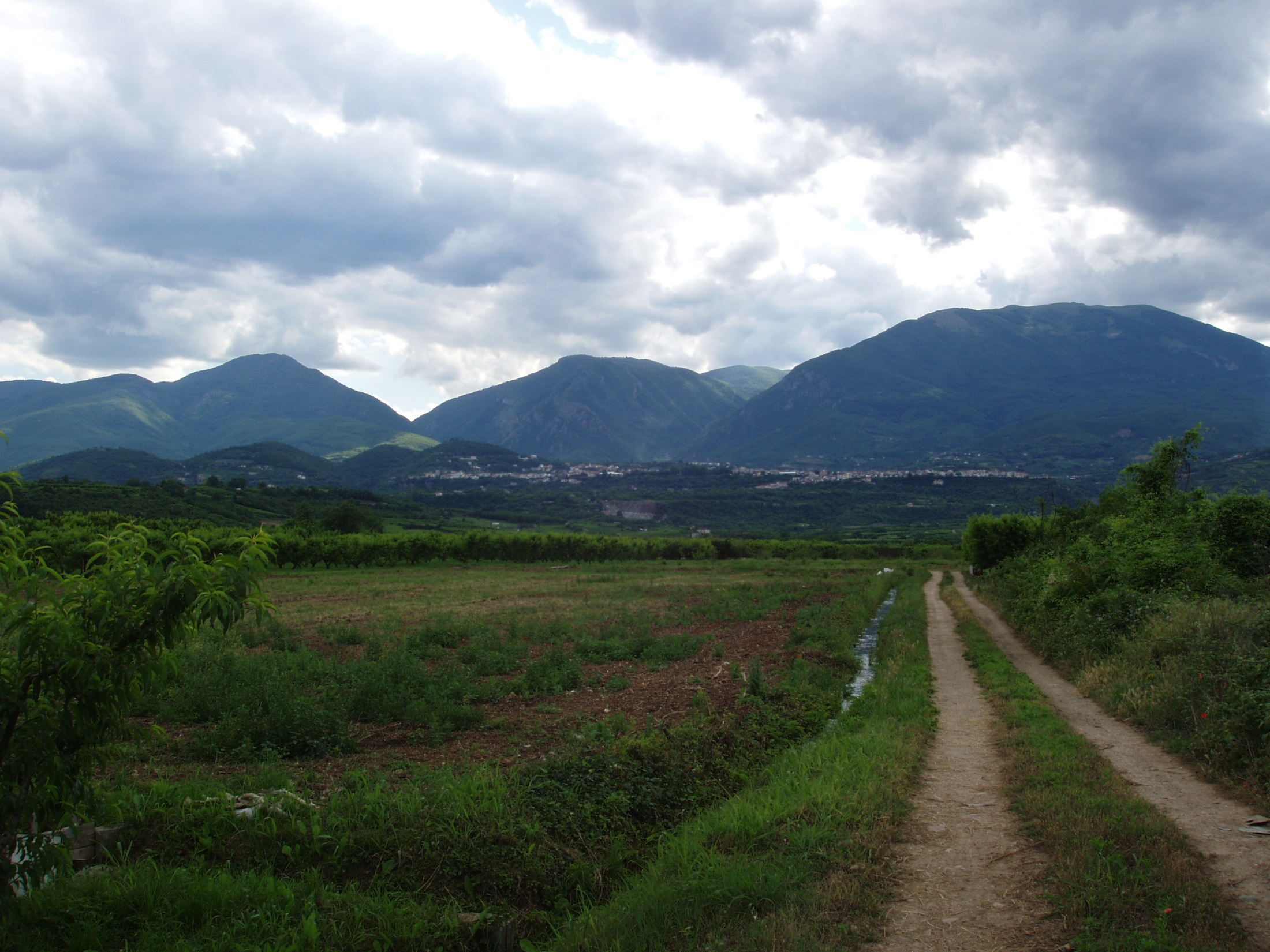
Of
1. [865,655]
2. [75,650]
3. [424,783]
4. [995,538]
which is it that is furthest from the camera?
[995,538]

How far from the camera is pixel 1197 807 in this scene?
8594mm

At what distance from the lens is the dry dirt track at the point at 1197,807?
626 cm

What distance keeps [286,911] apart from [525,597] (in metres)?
33.7

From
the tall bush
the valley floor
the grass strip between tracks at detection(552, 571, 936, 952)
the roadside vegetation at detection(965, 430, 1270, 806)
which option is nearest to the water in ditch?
the valley floor

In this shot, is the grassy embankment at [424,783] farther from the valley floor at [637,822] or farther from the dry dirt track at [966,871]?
the dry dirt track at [966,871]

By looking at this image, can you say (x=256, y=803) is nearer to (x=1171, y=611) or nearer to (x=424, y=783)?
(x=424, y=783)

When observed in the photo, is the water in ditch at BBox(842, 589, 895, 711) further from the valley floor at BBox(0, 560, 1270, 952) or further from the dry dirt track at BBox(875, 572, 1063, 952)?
the dry dirt track at BBox(875, 572, 1063, 952)

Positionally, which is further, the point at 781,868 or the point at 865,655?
the point at 865,655

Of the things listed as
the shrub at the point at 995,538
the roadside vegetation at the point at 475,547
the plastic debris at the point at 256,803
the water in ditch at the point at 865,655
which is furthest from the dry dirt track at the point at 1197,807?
the roadside vegetation at the point at 475,547

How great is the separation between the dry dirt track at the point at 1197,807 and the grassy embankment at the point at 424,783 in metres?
3.02

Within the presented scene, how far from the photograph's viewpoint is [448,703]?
1309 centimetres

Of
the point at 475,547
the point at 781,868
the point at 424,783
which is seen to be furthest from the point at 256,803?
the point at 475,547

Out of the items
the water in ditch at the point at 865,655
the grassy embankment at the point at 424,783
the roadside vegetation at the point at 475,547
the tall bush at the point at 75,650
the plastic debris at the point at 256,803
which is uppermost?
the tall bush at the point at 75,650

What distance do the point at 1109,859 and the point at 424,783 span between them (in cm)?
779
